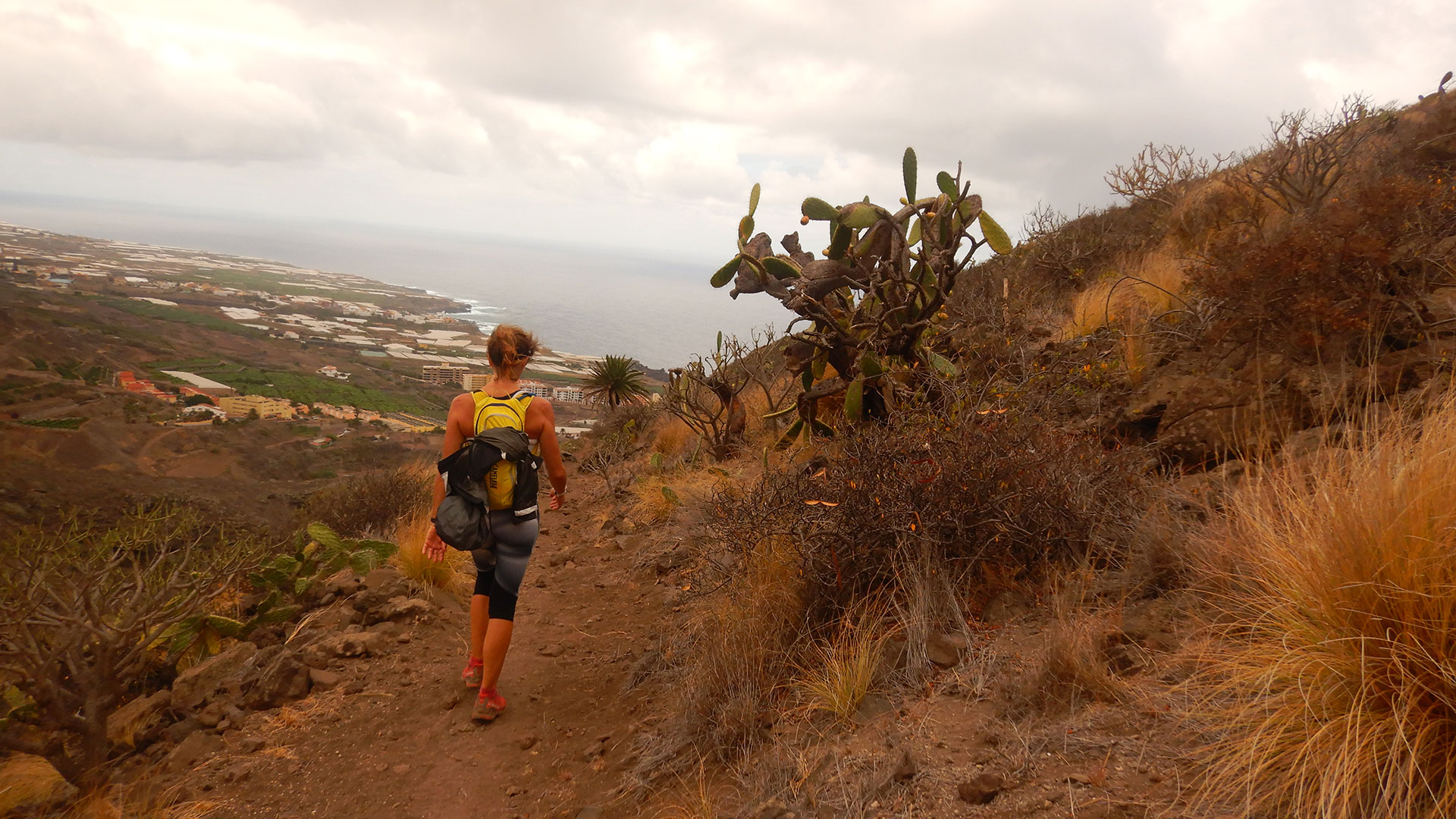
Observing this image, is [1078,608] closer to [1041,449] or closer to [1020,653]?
[1020,653]

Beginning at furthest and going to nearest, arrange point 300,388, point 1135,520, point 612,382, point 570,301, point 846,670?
1. point 570,301
2. point 300,388
3. point 612,382
4. point 1135,520
5. point 846,670

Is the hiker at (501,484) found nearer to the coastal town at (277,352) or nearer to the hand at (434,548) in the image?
the hand at (434,548)

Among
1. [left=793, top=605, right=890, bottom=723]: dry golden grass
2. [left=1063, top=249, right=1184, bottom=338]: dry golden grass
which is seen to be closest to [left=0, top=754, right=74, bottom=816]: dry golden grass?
[left=793, top=605, right=890, bottom=723]: dry golden grass

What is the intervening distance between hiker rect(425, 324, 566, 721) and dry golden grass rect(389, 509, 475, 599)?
5.60ft

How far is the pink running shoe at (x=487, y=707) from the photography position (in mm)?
3746

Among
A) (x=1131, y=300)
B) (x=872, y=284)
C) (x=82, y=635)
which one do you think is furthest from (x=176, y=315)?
(x=1131, y=300)

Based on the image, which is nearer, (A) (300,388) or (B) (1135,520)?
(B) (1135,520)

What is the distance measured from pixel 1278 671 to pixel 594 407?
11606 mm

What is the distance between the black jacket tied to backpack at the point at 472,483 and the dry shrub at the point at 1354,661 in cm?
295

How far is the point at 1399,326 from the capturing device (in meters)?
3.85

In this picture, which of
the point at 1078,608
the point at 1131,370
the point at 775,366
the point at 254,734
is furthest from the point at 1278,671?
the point at 775,366

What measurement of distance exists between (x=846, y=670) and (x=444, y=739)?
87.8 inches

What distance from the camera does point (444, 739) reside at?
3621 mm

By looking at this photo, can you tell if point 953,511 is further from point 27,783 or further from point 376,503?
point 376,503
